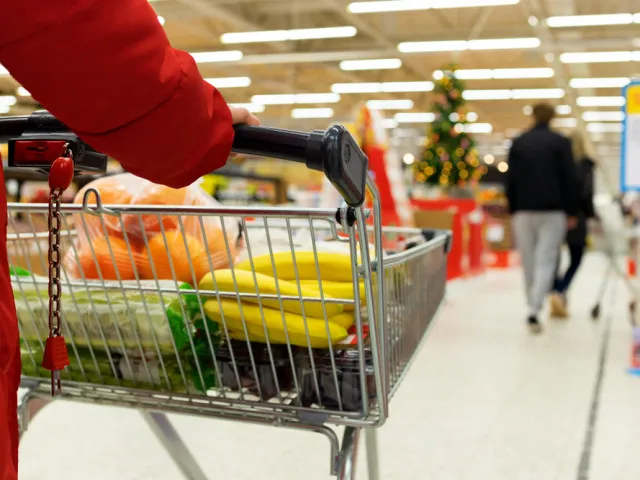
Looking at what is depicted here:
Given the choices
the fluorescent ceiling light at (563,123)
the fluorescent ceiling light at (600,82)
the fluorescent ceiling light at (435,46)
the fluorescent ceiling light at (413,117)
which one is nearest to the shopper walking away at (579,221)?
the fluorescent ceiling light at (435,46)

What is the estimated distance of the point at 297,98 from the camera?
17078 millimetres

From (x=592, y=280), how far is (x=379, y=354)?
24.5 ft

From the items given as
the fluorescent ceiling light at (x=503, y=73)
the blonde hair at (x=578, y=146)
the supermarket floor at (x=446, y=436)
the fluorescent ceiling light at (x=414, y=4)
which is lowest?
the supermarket floor at (x=446, y=436)

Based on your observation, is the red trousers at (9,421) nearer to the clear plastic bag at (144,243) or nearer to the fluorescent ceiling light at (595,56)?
the clear plastic bag at (144,243)

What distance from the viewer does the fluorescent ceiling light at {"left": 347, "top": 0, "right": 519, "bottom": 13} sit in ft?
28.1

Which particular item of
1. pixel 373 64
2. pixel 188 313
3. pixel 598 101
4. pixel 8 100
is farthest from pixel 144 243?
pixel 8 100

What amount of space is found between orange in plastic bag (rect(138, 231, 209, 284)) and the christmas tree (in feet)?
18.9

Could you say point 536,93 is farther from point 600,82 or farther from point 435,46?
point 435,46

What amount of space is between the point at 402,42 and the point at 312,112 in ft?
27.6

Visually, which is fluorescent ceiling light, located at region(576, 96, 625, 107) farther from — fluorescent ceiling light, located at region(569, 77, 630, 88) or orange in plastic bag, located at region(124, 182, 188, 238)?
orange in plastic bag, located at region(124, 182, 188, 238)

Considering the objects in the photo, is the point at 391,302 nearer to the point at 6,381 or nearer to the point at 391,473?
the point at 6,381

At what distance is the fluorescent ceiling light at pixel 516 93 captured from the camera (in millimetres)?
16041

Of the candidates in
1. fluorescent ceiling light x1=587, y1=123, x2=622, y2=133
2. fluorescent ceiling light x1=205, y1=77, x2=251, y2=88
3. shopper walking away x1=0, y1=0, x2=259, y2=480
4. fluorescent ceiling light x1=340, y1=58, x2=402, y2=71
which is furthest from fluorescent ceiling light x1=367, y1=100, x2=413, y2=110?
shopper walking away x1=0, y1=0, x2=259, y2=480

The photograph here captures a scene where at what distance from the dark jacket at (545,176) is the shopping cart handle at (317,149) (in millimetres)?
4062
